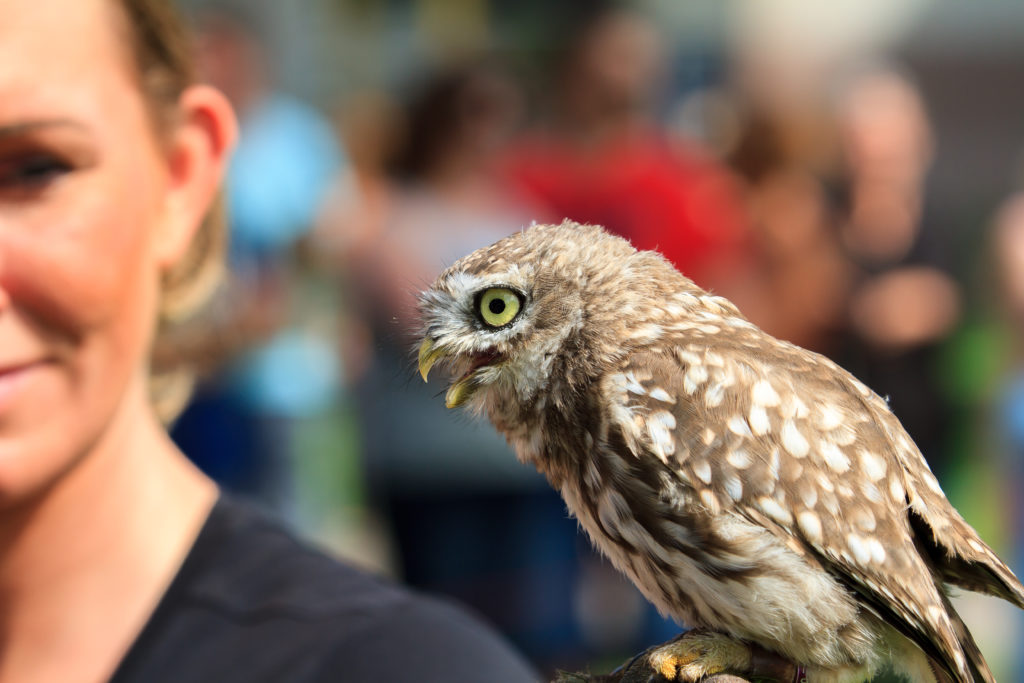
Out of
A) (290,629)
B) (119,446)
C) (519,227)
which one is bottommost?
(290,629)

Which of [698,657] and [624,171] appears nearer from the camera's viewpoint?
[698,657]

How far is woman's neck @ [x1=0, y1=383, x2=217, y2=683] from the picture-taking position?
2.06 m

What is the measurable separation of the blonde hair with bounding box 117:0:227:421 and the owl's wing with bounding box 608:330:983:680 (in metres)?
1.31

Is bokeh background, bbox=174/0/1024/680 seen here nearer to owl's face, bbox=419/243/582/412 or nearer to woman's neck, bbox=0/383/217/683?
owl's face, bbox=419/243/582/412

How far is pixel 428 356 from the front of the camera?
168 cm

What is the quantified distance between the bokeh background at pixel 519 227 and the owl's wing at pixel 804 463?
59 cm

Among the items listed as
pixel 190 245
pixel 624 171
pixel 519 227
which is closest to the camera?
pixel 190 245

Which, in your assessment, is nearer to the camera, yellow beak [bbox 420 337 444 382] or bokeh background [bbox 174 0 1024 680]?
yellow beak [bbox 420 337 444 382]

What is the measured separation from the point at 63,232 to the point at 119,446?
54 centimetres

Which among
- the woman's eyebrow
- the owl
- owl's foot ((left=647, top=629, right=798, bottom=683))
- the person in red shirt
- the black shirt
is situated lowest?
the black shirt

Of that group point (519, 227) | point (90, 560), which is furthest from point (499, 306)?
point (519, 227)

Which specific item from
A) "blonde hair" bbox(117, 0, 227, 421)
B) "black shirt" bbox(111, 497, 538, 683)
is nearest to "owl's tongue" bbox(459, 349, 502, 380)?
"black shirt" bbox(111, 497, 538, 683)

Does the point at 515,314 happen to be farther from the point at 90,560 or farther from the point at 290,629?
the point at 90,560

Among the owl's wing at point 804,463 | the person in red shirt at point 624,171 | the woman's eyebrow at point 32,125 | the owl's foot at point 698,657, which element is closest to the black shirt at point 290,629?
the owl's foot at point 698,657
